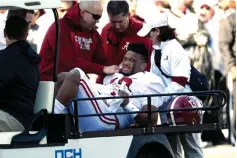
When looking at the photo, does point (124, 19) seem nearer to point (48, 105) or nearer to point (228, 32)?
point (48, 105)

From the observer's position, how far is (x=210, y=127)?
32.4 feet

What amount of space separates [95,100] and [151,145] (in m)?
0.66

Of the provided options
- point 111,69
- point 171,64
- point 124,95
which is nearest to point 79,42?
point 111,69

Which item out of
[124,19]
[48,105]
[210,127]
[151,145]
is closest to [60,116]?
[48,105]

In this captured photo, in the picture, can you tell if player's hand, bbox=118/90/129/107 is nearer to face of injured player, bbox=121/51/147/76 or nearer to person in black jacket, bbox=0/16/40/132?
face of injured player, bbox=121/51/147/76

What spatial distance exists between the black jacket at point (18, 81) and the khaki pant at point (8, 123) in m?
0.04

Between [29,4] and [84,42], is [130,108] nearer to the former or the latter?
[84,42]

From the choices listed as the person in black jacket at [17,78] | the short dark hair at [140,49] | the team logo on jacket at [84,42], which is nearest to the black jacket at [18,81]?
the person in black jacket at [17,78]

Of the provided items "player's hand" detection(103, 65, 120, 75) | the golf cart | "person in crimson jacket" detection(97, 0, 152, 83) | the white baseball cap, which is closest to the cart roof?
the golf cart

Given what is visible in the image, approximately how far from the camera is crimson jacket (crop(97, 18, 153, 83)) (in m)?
11.2

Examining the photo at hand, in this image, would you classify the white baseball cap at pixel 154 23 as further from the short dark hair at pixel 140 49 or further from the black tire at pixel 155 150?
the black tire at pixel 155 150

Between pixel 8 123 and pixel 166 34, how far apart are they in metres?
2.59

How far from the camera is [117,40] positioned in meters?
11.3

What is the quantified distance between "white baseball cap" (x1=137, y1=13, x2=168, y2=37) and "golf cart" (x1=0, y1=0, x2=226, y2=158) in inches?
51.0
